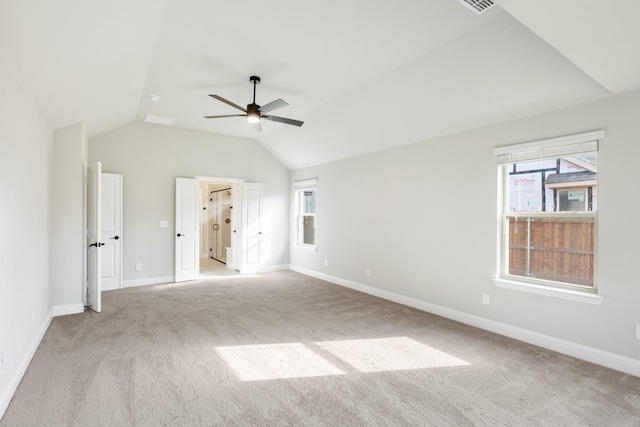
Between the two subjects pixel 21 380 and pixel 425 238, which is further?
pixel 425 238

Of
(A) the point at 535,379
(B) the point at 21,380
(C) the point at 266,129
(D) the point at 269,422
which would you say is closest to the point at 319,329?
(D) the point at 269,422

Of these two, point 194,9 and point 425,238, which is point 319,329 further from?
point 194,9

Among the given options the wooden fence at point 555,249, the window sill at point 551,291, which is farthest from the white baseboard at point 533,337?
the wooden fence at point 555,249

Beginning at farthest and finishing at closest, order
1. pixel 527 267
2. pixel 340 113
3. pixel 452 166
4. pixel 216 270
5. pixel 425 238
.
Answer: pixel 216 270
pixel 340 113
pixel 425 238
pixel 452 166
pixel 527 267

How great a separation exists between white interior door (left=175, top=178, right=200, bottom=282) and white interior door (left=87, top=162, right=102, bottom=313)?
176 centimetres

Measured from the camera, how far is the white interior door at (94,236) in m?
4.52

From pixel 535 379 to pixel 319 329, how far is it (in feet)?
7.02

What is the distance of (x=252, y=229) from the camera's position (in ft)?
24.7

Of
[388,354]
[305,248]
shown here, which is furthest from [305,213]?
[388,354]

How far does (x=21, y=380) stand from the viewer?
2.69 meters

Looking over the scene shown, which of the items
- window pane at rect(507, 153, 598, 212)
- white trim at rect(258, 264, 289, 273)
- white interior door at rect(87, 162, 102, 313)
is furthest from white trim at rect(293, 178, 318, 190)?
window pane at rect(507, 153, 598, 212)

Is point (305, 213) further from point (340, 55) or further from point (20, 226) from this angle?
point (20, 226)

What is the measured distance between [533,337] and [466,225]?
4.60 feet

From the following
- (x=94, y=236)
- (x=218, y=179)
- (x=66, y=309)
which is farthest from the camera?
(x=218, y=179)
